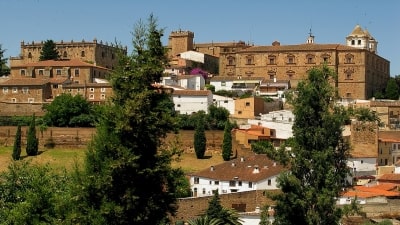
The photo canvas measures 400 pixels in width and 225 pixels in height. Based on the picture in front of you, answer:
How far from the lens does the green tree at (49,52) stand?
82625mm

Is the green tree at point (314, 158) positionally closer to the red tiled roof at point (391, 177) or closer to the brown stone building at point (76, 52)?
the red tiled roof at point (391, 177)

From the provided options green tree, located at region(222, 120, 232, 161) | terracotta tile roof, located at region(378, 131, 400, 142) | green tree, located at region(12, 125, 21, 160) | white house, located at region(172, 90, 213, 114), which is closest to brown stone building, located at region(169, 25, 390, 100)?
white house, located at region(172, 90, 213, 114)

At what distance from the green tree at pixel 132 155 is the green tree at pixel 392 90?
66.3 meters

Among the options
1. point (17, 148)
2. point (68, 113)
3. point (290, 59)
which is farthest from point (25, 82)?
point (290, 59)

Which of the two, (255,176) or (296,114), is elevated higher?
(296,114)

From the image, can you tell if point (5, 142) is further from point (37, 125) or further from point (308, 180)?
point (308, 180)

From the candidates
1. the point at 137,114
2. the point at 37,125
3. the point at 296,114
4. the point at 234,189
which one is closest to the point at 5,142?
the point at 37,125

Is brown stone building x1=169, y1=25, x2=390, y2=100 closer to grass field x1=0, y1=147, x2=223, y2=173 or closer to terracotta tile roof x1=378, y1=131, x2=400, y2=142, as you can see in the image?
terracotta tile roof x1=378, y1=131, x2=400, y2=142

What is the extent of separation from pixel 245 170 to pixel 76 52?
150ft

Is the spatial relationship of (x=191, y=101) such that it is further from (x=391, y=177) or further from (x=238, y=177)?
(x=391, y=177)

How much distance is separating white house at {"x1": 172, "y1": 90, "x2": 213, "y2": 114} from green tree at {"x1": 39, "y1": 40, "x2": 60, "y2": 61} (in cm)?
2443

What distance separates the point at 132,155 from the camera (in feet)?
54.1

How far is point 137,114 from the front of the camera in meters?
16.5

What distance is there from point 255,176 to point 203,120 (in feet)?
52.8
